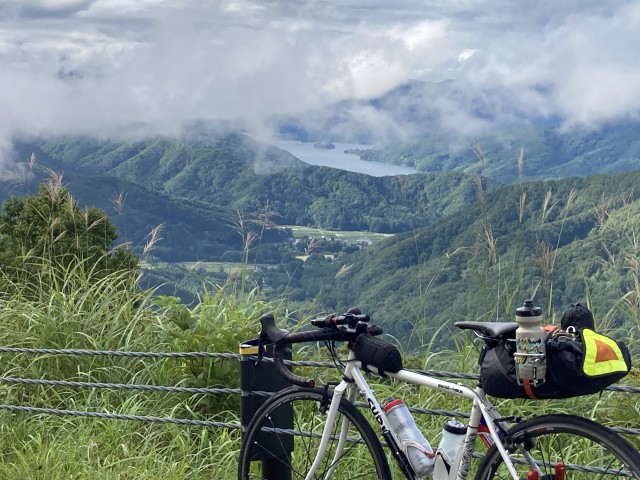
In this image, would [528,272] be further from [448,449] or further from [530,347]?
[530,347]

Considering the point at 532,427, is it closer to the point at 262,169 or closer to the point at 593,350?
the point at 593,350

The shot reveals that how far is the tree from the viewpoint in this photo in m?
7.16

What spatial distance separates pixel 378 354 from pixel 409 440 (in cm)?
31

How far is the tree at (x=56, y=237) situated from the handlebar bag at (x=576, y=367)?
4.36 m

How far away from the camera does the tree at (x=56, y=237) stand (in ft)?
23.5

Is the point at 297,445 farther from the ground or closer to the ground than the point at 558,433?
closer to the ground

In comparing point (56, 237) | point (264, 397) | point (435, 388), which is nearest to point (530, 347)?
point (435, 388)

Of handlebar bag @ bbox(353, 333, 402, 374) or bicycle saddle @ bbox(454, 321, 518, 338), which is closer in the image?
bicycle saddle @ bbox(454, 321, 518, 338)

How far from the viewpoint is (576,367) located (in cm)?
241

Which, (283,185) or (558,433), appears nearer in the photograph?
(558,433)

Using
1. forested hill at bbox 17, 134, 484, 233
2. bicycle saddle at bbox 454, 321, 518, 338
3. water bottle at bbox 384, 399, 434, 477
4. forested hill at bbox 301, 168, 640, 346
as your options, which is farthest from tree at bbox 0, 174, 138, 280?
forested hill at bbox 17, 134, 484, 233

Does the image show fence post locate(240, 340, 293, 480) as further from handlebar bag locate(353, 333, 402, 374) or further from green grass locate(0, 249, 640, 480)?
handlebar bag locate(353, 333, 402, 374)

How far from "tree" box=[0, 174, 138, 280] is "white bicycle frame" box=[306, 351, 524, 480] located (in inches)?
140

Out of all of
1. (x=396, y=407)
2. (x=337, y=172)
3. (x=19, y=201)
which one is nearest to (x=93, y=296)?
(x=396, y=407)
